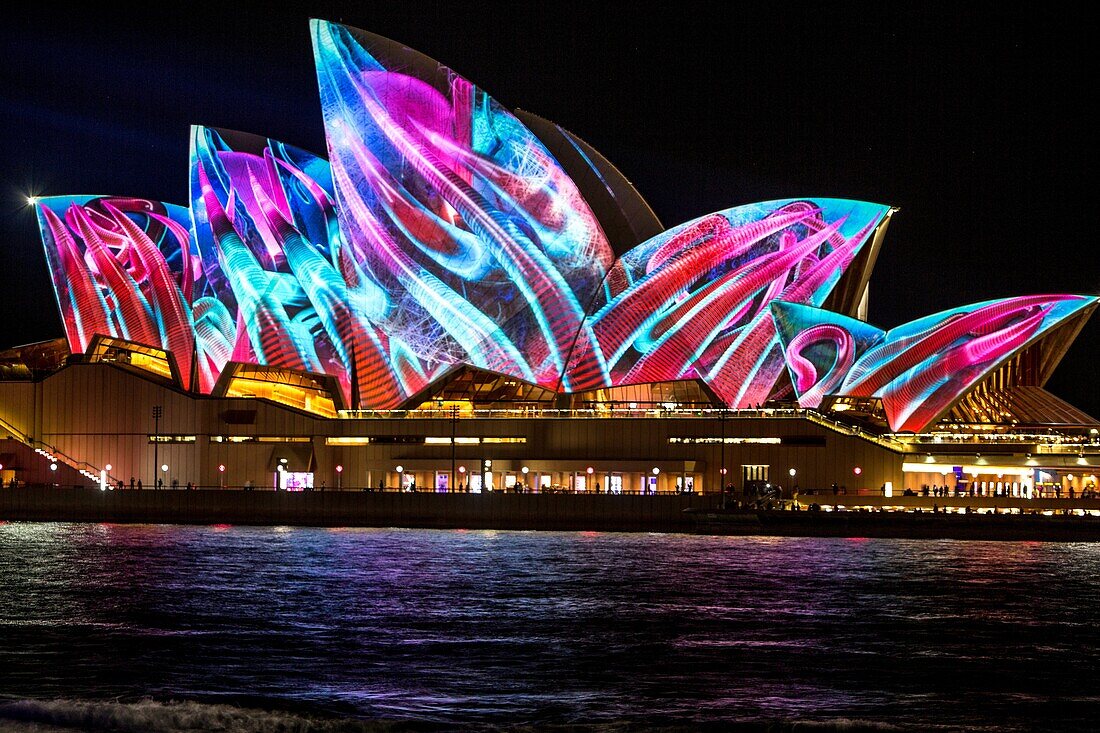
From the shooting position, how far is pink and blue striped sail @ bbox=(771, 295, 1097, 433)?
192ft

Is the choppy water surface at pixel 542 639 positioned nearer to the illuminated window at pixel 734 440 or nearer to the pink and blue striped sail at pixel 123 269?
the illuminated window at pixel 734 440

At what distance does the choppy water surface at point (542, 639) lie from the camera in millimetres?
19656

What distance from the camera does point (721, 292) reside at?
61781 millimetres

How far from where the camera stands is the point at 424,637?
26.5m

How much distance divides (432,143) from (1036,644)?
41.2 metres

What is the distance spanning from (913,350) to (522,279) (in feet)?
56.3

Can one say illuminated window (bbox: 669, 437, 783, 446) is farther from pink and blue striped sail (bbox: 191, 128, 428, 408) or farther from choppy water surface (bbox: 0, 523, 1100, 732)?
choppy water surface (bbox: 0, 523, 1100, 732)

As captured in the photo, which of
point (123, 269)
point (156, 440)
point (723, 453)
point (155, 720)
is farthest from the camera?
point (123, 269)

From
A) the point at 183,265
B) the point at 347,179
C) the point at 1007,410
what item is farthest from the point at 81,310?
the point at 1007,410

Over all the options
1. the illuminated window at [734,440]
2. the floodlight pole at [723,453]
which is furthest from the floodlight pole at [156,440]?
the floodlight pole at [723,453]

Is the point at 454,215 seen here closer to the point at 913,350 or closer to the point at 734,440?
the point at 734,440

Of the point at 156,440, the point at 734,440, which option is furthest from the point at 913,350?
the point at 156,440

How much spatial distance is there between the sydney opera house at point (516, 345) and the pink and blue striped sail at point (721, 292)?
10cm

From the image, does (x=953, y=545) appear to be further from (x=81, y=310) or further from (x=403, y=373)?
(x=81, y=310)
